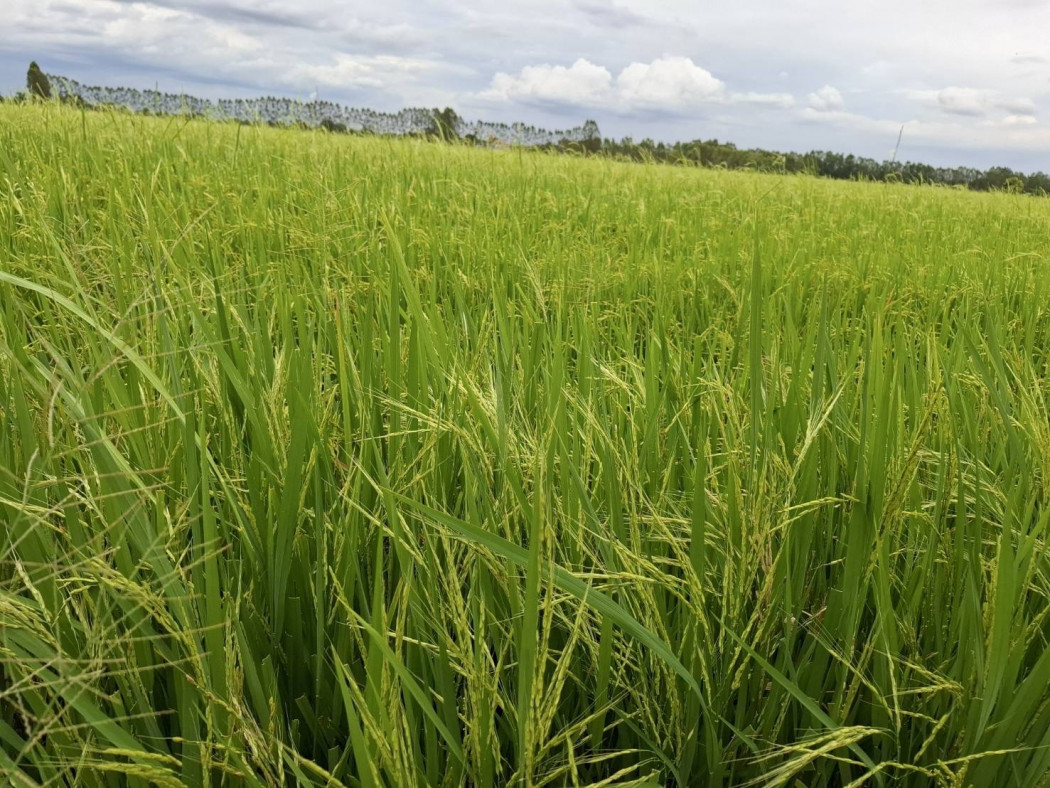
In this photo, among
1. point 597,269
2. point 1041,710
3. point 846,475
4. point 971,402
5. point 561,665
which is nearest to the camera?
point 561,665

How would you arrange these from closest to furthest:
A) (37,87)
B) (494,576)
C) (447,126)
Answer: (494,576) < (37,87) < (447,126)

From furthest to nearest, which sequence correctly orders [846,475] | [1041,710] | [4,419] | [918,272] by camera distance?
[918,272] → [846,475] → [4,419] → [1041,710]

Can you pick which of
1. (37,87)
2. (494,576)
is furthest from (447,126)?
(494,576)

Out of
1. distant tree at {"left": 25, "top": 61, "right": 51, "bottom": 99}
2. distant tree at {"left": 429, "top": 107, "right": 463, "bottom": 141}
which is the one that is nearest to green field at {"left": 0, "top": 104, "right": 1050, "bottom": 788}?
distant tree at {"left": 25, "top": 61, "right": 51, "bottom": 99}

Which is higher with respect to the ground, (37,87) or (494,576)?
(37,87)

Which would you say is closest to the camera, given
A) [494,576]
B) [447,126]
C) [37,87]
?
[494,576]

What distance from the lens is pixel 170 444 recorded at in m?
0.89

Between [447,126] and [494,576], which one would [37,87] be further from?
[494,576]

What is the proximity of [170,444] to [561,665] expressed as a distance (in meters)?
0.64

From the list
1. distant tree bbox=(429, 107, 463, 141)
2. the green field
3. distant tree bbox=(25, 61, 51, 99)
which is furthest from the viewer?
distant tree bbox=(429, 107, 463, 141)

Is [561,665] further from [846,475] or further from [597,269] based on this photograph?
[597,269]

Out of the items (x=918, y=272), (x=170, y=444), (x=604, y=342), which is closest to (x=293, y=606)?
(x=170, y=444)

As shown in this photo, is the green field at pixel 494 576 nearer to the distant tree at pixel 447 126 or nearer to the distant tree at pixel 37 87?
the distant tree at pixel 37 87

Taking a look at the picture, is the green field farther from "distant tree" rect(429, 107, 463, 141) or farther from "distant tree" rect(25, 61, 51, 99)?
"distant tree" rect(429, 107, 463, 141)
